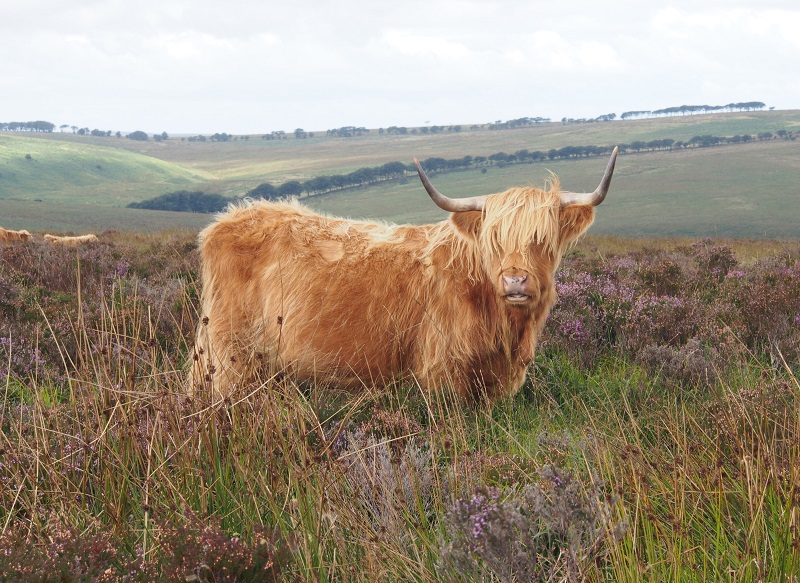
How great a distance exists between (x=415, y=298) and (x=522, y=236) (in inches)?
30.5

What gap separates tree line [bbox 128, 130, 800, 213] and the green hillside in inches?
827

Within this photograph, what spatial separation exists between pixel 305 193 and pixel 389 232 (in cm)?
9473

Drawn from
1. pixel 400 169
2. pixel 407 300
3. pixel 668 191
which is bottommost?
pixel 668 191

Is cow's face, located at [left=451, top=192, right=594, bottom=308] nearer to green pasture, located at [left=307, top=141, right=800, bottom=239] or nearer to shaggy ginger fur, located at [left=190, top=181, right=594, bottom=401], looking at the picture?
shaggy ginger fur, located at [left=190, top=181, right=594, bottom=401]

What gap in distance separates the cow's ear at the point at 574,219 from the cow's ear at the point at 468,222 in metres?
0.53

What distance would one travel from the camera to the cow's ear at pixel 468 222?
4453 mm

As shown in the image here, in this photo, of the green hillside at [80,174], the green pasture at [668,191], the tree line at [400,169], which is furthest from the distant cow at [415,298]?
the green hillside at [80,174]

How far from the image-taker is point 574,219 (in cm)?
450

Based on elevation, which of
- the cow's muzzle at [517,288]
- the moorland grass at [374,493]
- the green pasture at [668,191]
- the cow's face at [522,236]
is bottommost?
the green pasture at [668,191]

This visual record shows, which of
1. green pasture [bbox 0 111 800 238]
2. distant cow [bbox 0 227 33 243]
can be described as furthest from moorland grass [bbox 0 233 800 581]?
green pasture [bbox 0 111 800 238]

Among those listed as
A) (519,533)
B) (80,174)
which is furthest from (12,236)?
(80,174)

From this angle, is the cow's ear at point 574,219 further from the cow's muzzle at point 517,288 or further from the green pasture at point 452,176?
the green pasture at point 452,176

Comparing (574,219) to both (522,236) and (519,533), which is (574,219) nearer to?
(522,236)

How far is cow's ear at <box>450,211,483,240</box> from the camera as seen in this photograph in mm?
4453
